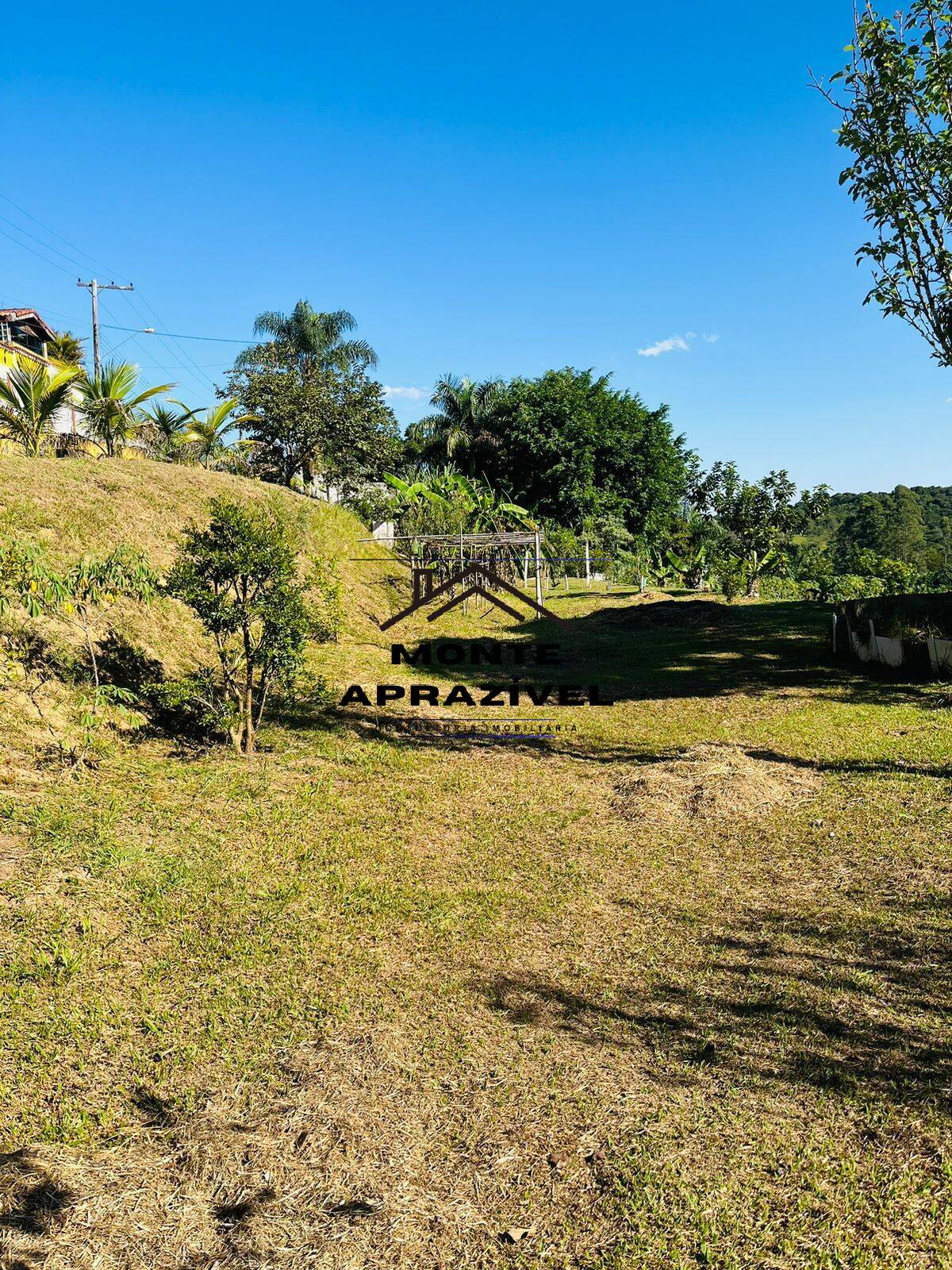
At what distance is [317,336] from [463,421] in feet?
37.5

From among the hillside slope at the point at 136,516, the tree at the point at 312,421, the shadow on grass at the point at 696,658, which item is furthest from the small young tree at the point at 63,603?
the tree at the point at 312,421

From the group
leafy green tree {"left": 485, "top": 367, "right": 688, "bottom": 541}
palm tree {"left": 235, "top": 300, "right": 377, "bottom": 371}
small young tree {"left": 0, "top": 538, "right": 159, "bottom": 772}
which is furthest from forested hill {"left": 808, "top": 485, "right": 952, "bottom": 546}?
small young tree {"left": 0, "top": 538, "right": 159, "bottom": 772}

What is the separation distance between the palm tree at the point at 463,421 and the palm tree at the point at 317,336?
835cm

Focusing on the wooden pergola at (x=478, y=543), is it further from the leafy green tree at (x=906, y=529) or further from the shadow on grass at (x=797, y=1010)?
the leafy green tree at (x=906, y=529)

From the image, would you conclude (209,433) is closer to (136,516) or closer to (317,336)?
(136,516)

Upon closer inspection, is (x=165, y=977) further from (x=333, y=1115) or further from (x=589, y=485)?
(x=589, y=485)

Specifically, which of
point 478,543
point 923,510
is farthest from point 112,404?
point 923,510

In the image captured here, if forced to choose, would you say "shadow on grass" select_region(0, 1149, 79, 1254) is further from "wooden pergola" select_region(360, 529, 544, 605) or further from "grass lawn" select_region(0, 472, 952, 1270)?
"wooden pergola" select_region(360, 529, 544, 605)

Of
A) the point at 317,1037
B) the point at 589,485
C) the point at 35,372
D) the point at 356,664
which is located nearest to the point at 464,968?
the point at 317,1037

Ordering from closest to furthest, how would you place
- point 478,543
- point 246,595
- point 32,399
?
1. point 246,595
2. point 32,399
3. point 478,543

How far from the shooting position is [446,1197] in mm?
2854

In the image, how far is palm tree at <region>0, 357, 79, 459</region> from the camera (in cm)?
1405

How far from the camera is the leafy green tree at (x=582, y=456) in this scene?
40.2m

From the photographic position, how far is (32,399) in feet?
46.5
